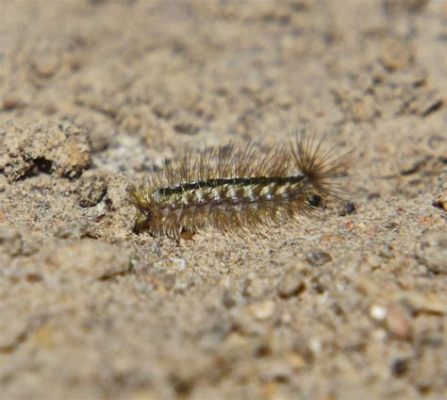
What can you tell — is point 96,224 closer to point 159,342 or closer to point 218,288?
point 218,288

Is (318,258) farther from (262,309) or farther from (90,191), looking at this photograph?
(90,191)

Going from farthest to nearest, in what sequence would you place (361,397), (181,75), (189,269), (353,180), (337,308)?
(181,75), (353,180), (189,269), (337,308), (361,397)

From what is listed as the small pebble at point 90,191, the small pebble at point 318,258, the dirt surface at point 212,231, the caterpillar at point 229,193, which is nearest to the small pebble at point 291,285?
the dirt surface at point 212,231

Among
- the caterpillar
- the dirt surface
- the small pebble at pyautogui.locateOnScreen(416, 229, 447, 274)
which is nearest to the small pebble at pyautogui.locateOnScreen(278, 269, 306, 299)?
the dirt surface

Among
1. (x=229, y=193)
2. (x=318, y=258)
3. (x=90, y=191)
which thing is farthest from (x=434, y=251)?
(x=90, y=191)

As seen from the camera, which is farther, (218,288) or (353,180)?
(353,180)

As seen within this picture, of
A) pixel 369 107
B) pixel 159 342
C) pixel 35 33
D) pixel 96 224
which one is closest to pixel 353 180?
pixel 369 107
